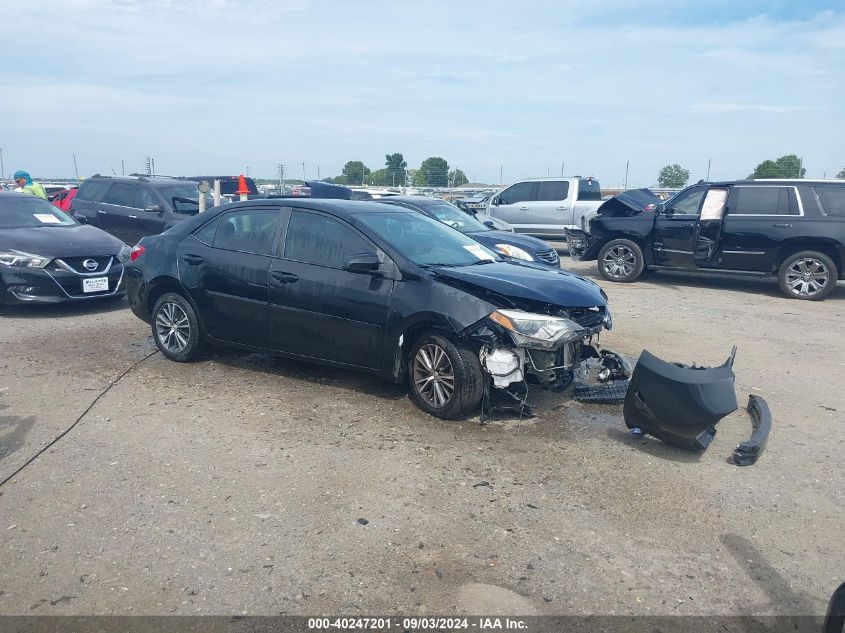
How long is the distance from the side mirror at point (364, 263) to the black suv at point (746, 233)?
26.2 feet

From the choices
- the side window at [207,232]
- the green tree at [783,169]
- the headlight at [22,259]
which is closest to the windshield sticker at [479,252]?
the side window at [207,232]

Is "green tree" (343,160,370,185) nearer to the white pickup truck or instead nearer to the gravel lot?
the white pickup truck

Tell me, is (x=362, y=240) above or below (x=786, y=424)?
above

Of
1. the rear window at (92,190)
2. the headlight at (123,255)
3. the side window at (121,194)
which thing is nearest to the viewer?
the headlight at (123,255)

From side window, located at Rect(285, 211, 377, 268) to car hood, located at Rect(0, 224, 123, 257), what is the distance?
4420 mm

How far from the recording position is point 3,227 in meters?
9.32

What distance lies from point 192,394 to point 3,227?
547cm

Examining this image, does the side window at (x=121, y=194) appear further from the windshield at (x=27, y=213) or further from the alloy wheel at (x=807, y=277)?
the alloy wheel at (x=807, y=277)

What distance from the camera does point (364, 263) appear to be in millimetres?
5387

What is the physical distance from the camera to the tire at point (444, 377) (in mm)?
5020

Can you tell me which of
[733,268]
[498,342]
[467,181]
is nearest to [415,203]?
[733,268]

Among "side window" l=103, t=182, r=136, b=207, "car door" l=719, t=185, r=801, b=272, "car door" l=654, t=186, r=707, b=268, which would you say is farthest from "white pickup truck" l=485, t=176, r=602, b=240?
"side window" l=103, t=182, r=136, b=207

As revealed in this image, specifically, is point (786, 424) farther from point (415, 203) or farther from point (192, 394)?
point (415, 203)

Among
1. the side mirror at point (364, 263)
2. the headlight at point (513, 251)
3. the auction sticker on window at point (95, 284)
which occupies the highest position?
the side mirror at point (364, 263)
